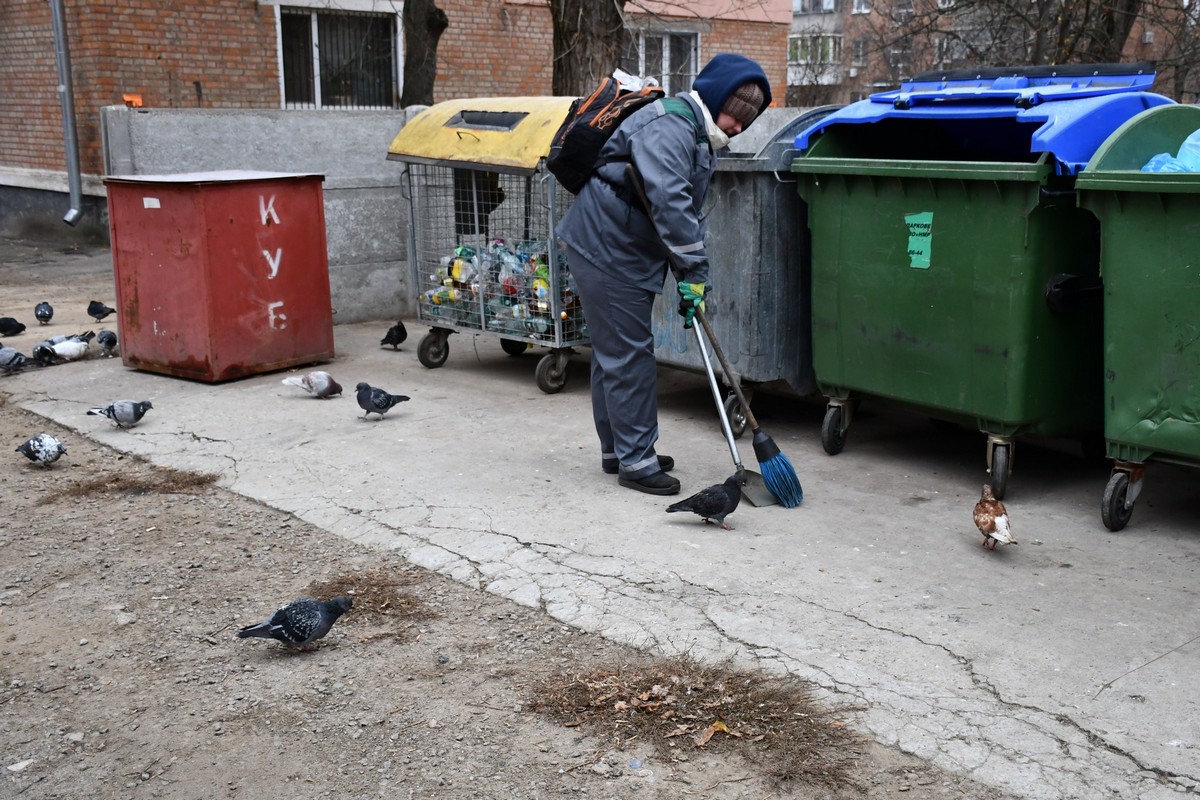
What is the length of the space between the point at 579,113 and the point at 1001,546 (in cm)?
248

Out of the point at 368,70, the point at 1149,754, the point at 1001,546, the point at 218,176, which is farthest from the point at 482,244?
the point at 368,70

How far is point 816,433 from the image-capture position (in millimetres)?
6168

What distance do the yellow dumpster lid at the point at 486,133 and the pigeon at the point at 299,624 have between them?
3431mm

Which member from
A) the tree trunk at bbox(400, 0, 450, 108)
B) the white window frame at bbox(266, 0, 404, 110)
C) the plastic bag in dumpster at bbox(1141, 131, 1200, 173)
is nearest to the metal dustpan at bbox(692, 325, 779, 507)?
the plastic bag in dumpster at bbox(1141, 131, 1200, 173)

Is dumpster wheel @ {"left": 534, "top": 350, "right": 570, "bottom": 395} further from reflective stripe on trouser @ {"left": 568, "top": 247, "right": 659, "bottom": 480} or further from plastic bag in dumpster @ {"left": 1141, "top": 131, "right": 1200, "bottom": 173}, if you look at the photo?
plastic bag in dumpster @ {"left": 1141, "top": 131, "right": 1200, "bottom": 173}

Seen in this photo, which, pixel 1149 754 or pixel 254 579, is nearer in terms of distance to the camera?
pixel 1149 754

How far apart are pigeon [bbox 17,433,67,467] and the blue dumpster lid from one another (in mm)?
3768

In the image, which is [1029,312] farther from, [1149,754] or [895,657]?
[1149,754]

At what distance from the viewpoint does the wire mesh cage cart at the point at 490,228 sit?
6.79 m

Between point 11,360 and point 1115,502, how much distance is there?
21.0ft

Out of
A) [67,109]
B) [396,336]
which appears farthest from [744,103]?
[67,109]

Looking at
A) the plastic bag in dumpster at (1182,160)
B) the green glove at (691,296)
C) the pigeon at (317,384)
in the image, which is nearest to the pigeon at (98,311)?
the pigeon at (317,384)

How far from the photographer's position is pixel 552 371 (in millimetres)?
6996

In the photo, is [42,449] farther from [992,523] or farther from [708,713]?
[992,523]
